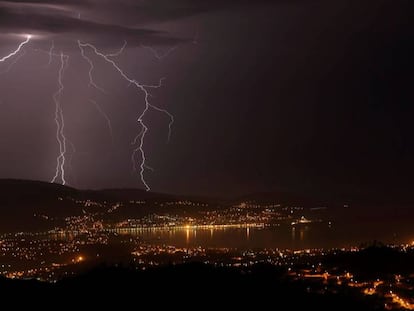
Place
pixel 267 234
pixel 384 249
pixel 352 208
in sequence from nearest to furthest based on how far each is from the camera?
pixel 384 249 → pixel 267 234 → pixel 352 208

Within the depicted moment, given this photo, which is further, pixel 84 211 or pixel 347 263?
pixel 84 211

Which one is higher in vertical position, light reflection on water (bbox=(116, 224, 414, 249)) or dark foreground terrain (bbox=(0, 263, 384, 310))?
dark foreground terrain (bbox=(0, 263, 384, 310))

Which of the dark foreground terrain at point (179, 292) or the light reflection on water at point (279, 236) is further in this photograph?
the light reflection on water at point (279, 236)

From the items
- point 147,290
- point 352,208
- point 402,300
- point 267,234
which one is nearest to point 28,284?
point 147,290

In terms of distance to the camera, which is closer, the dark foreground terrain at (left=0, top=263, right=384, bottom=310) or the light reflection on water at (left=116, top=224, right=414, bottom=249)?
the dark foreground terrain at (left=0, top=263, right=384, bottom=310)

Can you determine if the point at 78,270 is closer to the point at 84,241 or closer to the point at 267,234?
the point at 84,241

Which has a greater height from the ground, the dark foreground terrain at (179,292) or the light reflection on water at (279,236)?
the dark foreground terrain at (179,292)

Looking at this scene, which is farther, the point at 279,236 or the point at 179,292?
the point at 279,236

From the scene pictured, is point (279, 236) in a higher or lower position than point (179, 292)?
lower
